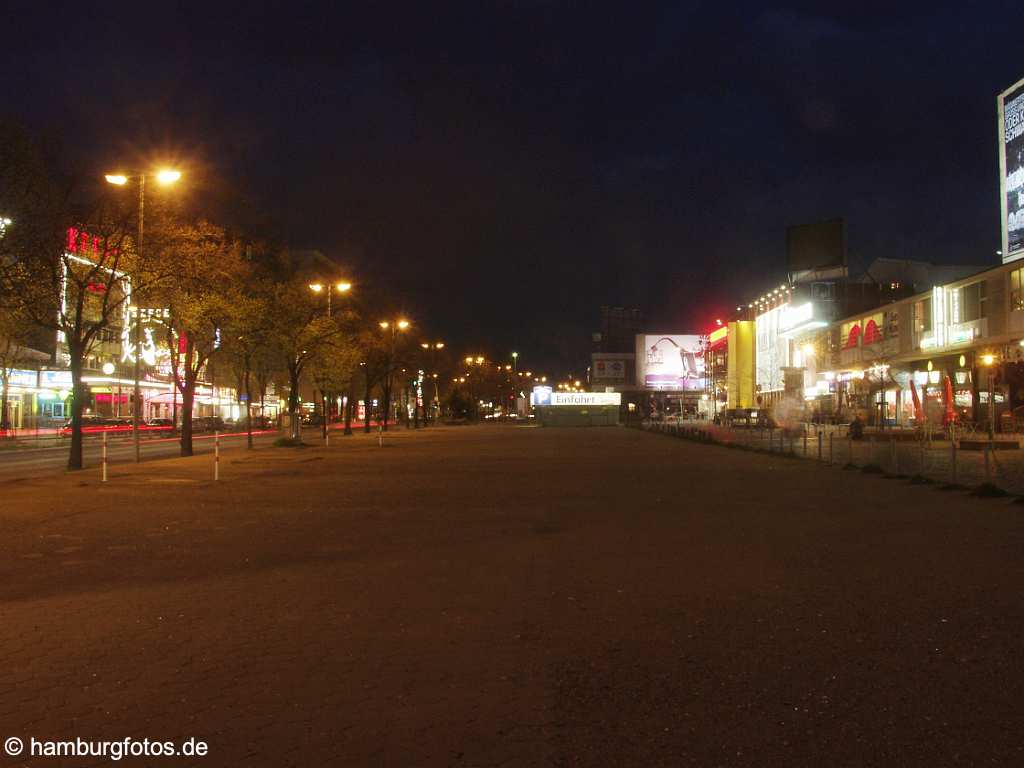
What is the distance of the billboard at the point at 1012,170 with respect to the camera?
4603cm

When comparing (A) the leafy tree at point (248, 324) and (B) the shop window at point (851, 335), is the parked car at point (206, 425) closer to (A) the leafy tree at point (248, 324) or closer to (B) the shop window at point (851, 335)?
(A) the leafy tree at point (248, 324)

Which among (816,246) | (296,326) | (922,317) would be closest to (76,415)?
(296,326)

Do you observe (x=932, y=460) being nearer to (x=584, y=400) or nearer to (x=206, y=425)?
(x=206, y=425)

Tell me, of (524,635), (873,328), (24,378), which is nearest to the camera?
(524,635)

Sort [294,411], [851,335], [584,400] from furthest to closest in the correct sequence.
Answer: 1. [584,400]
2. [851,335]
3. [294,411]

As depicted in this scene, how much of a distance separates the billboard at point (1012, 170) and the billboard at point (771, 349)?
3961 centimetres

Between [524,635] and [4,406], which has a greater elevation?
[4,406]

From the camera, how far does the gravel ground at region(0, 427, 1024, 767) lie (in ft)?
16.1

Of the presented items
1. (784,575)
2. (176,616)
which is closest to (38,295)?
(176,616)

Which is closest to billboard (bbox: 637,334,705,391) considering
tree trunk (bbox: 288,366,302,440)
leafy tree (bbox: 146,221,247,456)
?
tree trunk (bbox: 288,366,302,440)

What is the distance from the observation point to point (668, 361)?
126 m

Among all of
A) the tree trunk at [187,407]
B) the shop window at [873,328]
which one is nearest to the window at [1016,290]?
the shop window at [873,328]

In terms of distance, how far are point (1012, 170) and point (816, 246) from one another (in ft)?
127

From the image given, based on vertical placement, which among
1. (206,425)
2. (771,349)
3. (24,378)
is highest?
(771,349)
